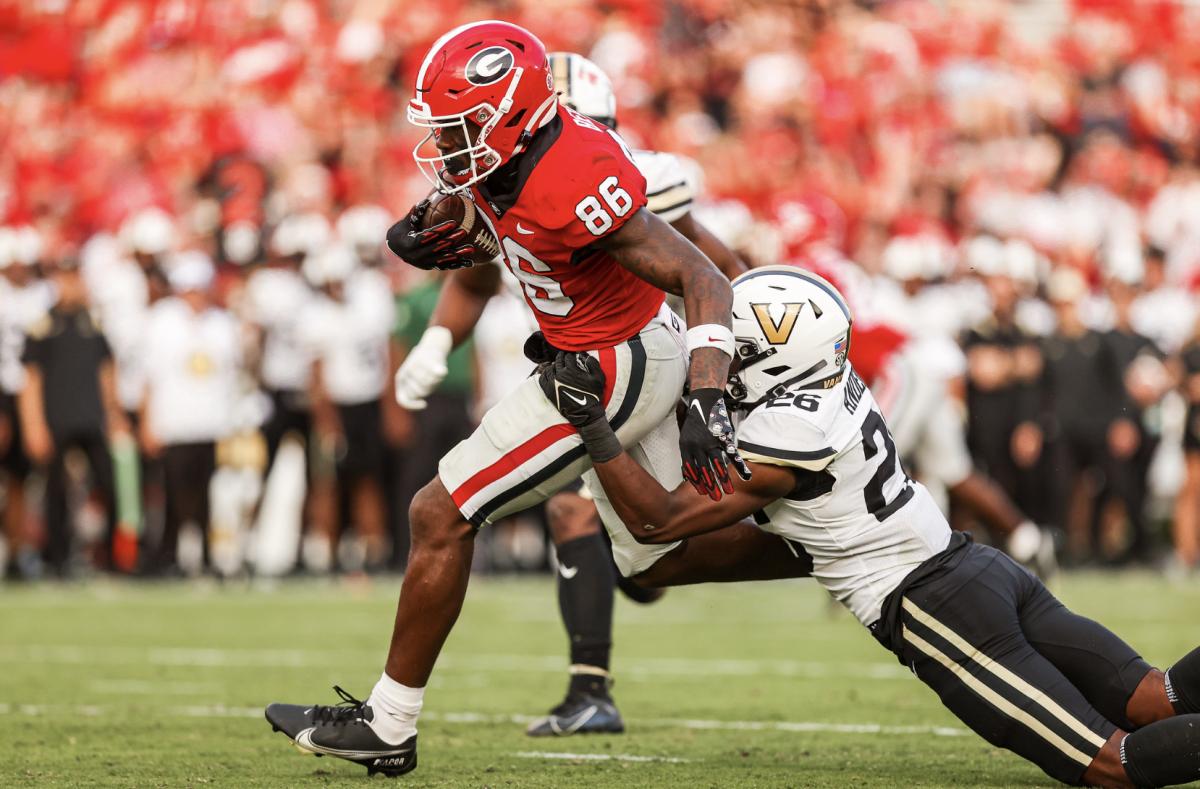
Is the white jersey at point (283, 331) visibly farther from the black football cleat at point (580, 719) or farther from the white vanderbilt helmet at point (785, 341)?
the white vanderbilt helmet at point (785, 341)

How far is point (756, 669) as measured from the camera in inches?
280

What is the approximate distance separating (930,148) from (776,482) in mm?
11112

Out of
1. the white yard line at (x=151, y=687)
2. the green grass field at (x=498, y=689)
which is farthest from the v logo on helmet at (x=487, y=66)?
the white yard line at (x=151, y=687)

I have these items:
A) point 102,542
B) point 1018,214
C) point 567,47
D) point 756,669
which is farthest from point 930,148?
point 756,669

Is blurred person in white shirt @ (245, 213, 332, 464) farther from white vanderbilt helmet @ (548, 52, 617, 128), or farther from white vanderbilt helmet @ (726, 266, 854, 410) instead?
white vanderbilt helmet @ (726, 266, 854, 410)

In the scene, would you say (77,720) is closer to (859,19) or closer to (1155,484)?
(1155,484)

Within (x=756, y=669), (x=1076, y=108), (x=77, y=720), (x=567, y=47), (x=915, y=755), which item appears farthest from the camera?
(x=1076, y=108)

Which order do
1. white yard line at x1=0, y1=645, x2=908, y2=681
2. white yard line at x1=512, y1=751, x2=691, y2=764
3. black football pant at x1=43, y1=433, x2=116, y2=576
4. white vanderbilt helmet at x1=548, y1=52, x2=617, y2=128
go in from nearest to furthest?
white yard line at x1=512, y1=751, x2=691, y2=764 → white vanderbilt helmet at x1=548, y1=52, x2=617, y2=128 → white yard line at x1=0, y1=645, x2=908, y2=681 → black football pant at x1=43, y1=433, x2=116, y2=576

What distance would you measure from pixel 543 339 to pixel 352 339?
284 inches

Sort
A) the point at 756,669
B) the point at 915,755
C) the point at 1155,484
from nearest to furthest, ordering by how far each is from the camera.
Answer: the point at 915,755 → the point at 756,669 → the point at 1155,484

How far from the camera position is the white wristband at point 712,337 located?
4133 mm

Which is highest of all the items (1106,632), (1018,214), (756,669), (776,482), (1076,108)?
(1076,108)

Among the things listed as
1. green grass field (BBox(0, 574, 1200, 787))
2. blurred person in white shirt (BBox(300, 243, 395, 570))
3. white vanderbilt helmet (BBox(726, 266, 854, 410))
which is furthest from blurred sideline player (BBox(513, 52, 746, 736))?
blurred person in white shirt (BBox(300, 243, 395, 570))

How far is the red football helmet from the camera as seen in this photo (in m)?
4.25
